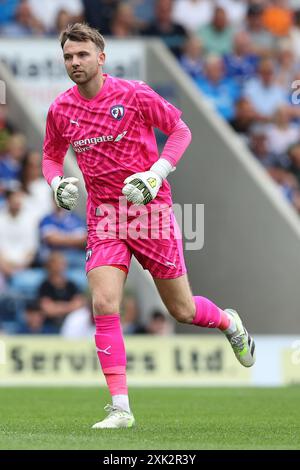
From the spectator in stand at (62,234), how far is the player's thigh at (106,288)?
266 inches

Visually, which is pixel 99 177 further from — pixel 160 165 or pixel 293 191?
pixel 293 191

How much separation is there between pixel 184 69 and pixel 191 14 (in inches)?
48.6

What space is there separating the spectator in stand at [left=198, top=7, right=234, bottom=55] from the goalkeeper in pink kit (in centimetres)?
996

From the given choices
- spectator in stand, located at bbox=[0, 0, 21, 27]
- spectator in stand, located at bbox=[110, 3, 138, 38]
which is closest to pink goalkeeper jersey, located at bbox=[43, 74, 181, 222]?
spectator in stand, located at bbox=[110, 3, 138, 38]

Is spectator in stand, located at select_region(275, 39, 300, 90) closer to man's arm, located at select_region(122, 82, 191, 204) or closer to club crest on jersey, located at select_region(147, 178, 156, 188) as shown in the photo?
man's arm, located at select_region(122, 82, 191, 204)

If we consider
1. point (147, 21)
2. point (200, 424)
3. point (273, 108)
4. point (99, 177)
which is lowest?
point (200, 424)

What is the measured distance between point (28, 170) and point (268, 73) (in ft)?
13.9

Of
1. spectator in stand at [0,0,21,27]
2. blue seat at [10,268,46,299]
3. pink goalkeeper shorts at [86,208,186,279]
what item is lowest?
pink goalkeeper shorts at [86,208,186,279]

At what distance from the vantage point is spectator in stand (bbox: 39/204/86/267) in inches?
568

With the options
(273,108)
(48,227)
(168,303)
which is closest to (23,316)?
(48,227)

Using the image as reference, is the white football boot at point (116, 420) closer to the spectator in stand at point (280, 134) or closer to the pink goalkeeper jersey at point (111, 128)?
the pink goalkeeper jersey at point (111, 128)

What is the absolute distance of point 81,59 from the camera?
760 cm

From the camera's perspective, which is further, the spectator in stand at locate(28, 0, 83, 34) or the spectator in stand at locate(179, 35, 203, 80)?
the spectator in stand at locate(179, 35, 203, 80)

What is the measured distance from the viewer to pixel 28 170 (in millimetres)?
14727
